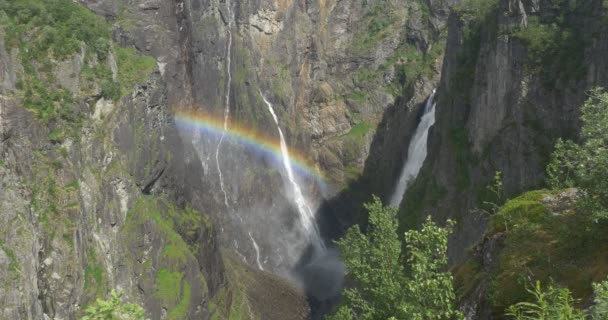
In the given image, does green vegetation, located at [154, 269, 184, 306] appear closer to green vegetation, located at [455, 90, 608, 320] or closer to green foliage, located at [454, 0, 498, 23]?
green foliage, located at [454, 0, 498, 23]

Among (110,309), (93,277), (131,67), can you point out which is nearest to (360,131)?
(131,67)

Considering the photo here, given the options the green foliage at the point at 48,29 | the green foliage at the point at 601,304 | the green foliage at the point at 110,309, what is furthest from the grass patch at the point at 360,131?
the green foliage at the point at 601,304

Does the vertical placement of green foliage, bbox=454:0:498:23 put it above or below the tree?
above

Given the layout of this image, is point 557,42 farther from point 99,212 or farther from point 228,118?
point 228,118

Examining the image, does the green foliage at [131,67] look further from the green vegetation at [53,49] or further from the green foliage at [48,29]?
the green foliage at [48,29]

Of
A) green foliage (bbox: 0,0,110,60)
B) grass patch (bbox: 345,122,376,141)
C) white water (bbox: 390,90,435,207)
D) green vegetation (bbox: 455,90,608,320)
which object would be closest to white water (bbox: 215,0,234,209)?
white water (bbox: 390,90,435,207)

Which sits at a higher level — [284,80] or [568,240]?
[568,240]
